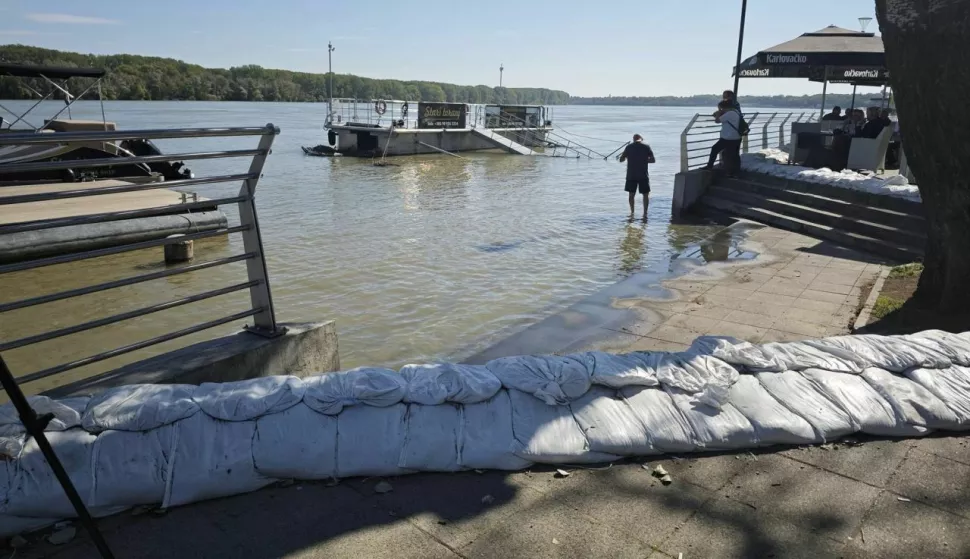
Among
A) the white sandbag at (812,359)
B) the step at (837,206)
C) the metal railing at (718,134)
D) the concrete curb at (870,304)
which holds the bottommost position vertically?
the concrete curb at (870,304)

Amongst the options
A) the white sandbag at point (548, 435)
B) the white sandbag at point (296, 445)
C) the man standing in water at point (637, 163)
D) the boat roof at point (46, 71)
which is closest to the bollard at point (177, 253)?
the boat roof at point (46, 71)

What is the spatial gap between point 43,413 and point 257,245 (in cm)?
130

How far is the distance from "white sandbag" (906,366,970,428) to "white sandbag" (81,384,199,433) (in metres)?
3.67

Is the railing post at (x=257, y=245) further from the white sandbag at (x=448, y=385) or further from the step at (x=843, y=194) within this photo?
the step at (x=843, y=194)

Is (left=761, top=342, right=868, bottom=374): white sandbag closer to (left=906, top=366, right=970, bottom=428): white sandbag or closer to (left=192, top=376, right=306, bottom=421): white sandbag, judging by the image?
(left=906, top=366, right=970, bottom=428): white sandbag

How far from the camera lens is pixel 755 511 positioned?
8.71 feet

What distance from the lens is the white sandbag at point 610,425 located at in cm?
299

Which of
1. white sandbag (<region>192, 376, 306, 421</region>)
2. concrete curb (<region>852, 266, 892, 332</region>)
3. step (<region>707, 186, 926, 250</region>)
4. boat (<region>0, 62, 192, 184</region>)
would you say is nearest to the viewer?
Answer: white sandbag (<region>192, 376, 306, 421</region>)

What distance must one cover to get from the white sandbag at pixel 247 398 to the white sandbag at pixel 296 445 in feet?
0.14

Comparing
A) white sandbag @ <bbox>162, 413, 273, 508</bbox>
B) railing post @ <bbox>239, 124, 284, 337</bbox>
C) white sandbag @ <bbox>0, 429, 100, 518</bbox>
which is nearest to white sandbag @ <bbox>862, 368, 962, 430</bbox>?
white sandbag @ <bbox>162, 413, 273, 508</bbox>

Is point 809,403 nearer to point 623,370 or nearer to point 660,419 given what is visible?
point 660,419

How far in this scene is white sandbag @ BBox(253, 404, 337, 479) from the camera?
2736 mm

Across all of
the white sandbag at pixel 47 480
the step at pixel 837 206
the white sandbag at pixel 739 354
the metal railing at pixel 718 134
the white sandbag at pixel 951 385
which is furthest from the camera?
the metal railing at pixel 718 134

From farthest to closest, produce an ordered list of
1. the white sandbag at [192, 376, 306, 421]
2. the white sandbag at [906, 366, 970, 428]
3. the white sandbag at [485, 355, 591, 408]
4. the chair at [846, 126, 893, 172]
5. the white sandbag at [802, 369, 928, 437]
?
the chair at [846, 126, 893, 172], the white sandbag at [906, 366, 970, 428], the white sandbag at [802, 369, 928, 437], the white sandbag at [485, 355, 591, 408], the white sandbag at [192, 376, 306, 421]
